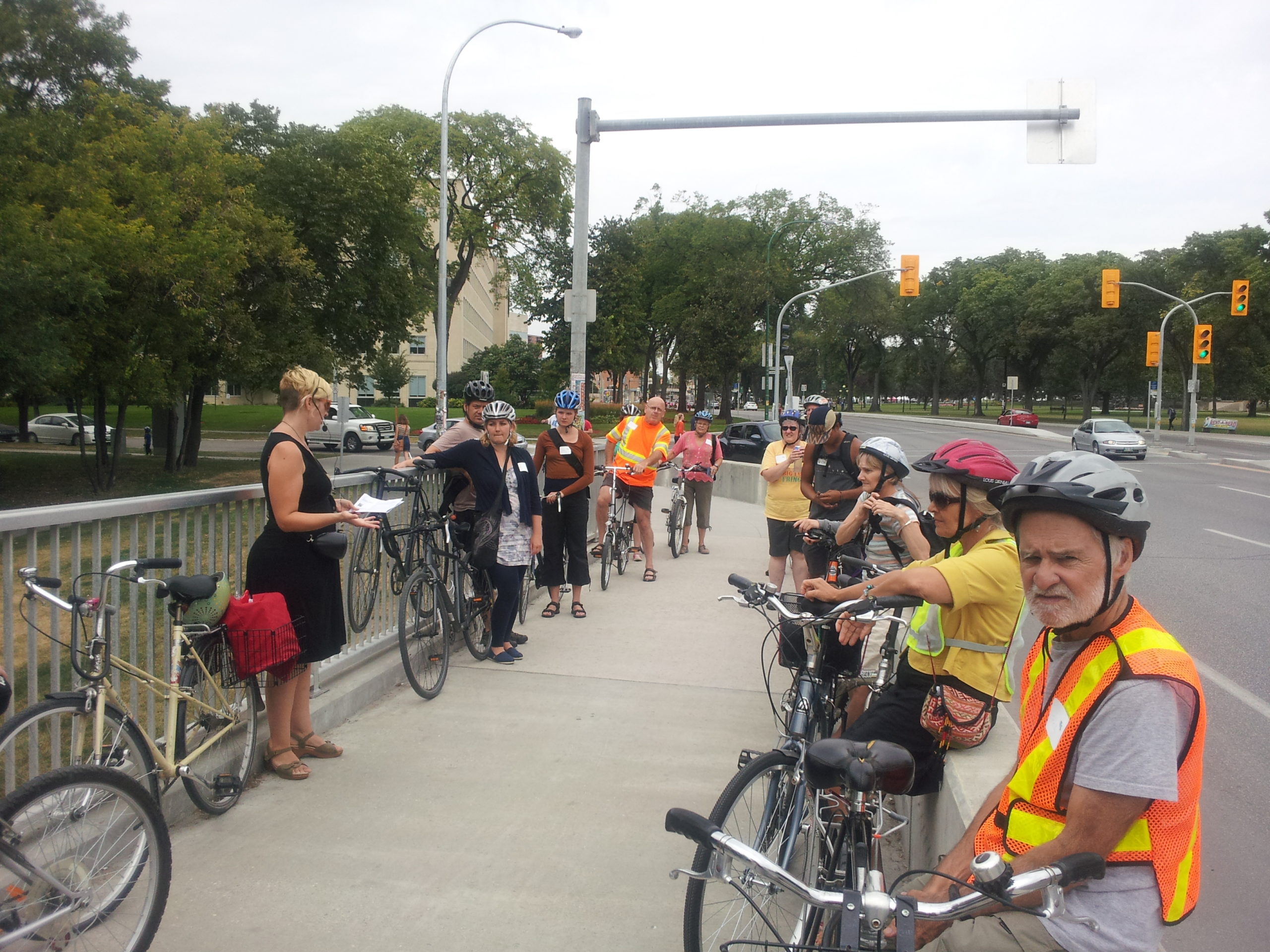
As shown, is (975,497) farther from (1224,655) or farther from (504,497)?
(1224,655)

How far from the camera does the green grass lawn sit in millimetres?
21344

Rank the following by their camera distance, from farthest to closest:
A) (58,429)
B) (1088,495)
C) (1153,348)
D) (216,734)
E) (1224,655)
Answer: (1153,348) → (58,429) → (1224,655) → (216,734) → (1088,495)

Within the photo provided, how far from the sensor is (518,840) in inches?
158

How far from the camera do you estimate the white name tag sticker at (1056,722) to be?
188 centimetres

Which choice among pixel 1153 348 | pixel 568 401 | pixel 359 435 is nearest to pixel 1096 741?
pixel 568 401

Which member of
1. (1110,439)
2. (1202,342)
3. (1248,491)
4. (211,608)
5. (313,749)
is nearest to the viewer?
(211,608)

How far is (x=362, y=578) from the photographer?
231 inches

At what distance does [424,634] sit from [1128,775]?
Result: 15.6ft

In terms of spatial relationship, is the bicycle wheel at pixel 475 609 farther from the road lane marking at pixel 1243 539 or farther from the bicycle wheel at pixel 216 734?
the road lane marking at pixel 1243 539

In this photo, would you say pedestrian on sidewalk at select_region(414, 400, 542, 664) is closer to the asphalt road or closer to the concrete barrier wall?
the concrete barrier wall

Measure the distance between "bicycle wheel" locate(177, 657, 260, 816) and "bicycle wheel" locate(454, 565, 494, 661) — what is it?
2239mm

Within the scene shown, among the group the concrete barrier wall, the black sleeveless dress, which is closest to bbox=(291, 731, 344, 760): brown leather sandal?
the black sleeveless dress

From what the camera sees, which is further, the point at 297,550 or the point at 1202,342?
the point at 1202,342

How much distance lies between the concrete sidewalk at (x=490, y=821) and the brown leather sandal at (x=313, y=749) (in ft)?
0.22
